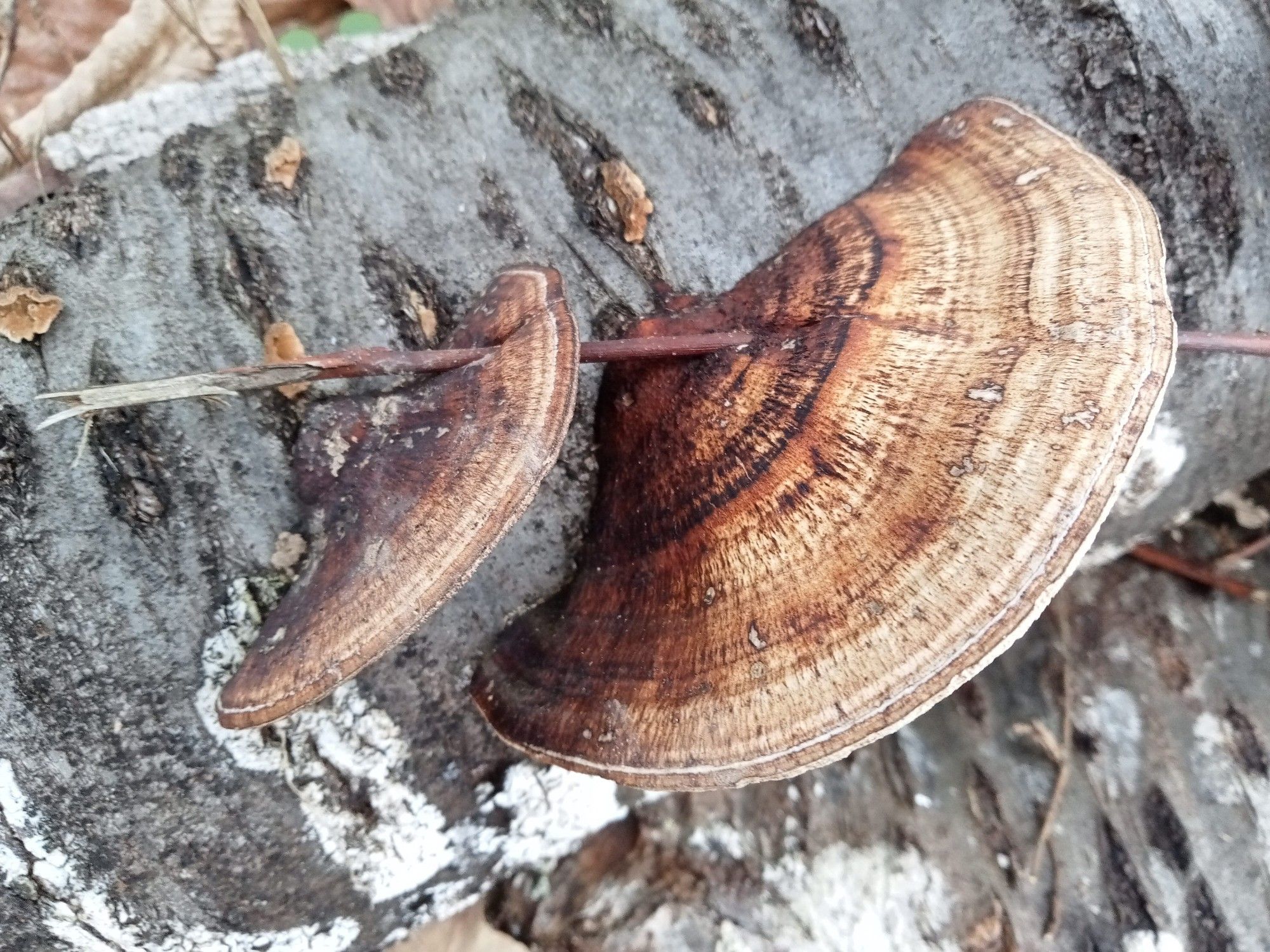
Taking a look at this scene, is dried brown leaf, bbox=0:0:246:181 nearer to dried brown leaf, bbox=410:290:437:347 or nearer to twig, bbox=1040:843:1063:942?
dried brown leaf, bbox=410:290:437:347

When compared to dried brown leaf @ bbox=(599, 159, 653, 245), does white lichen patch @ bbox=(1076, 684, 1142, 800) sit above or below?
below

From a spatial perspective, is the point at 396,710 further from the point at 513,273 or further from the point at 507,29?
the point at 507,29

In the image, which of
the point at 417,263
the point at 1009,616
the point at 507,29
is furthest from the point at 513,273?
the point at 1009,616

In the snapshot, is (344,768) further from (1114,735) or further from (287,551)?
(1114,735)

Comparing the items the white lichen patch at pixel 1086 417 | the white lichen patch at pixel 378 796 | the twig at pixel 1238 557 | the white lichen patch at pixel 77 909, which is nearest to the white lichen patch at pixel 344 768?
the white lichen patch at pixel 378 796

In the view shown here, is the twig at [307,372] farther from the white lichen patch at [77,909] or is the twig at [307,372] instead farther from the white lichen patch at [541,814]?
the white lichen patch at [541,814]

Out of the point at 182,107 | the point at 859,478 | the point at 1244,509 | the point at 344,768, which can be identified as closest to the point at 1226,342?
the point at 859,478

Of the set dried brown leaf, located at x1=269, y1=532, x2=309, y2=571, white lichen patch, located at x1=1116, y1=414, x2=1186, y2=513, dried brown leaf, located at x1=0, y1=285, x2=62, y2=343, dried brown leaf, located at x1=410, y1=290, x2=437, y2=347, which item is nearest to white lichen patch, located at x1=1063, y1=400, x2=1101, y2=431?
white lichen patch, located at x1=1116, y1=414, x2=1186, y2=513
